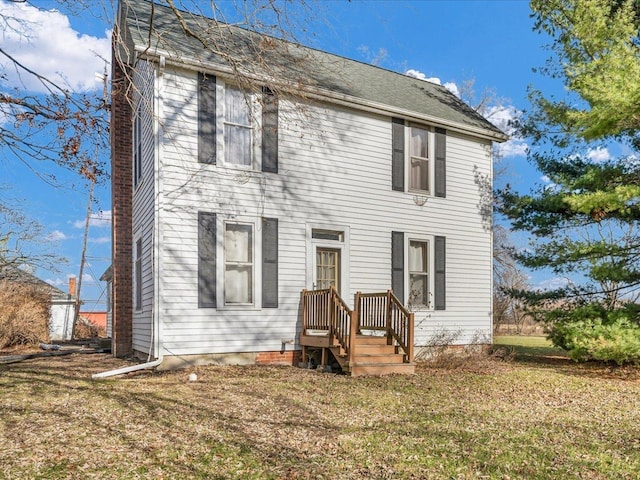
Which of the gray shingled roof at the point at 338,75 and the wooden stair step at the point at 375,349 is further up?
the gray shingled roof at the point at 338,75

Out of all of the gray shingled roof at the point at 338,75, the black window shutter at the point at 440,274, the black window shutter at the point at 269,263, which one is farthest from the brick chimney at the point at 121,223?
the black window shutter at the point at 440,274

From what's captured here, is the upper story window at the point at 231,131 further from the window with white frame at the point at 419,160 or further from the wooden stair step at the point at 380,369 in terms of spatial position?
the wooden stair step at the point at 380,369

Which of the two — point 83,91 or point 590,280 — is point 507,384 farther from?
point 83,91

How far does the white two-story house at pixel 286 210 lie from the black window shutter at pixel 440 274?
5 centimetres

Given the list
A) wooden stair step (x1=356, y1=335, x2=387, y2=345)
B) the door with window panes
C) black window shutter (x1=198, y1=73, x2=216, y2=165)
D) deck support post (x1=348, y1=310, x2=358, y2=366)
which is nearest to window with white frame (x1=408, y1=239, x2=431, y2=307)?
the door with window panes

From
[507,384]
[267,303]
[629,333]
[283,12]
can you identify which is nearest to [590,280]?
[629,333]

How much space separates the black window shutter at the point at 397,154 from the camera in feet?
40.0

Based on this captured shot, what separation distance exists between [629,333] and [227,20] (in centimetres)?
960

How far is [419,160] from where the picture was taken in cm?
1265

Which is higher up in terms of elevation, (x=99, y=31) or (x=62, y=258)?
(x=99, y=31)

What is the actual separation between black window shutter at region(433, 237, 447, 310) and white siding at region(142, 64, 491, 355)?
0.19 m

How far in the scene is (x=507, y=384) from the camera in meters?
9.10

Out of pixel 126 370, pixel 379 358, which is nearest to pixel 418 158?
pixel 379 358

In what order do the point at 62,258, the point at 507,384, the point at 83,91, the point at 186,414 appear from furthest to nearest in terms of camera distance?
the point at 62,258
the point at 507,384
the point at 186,414
the point at 83,91
